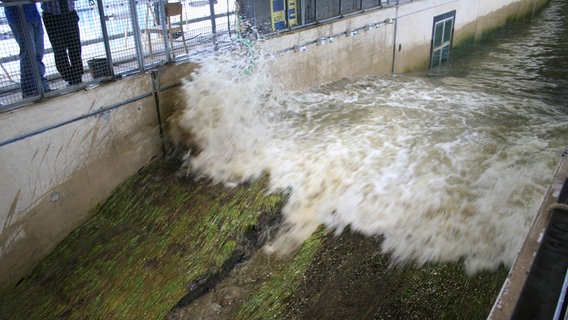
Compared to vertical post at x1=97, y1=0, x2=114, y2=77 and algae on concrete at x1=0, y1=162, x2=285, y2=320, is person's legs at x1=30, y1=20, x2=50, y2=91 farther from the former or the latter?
algae on concrete at x1=0, y1=162, x2=285, y2=320

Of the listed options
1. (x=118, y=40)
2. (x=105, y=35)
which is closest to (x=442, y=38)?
(x=118, y=40)

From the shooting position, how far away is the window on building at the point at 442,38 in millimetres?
12367

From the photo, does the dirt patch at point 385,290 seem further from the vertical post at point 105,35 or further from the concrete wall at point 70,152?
the vertical post at point 105,35

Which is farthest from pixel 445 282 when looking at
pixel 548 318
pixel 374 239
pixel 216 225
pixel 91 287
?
pixel 91 287

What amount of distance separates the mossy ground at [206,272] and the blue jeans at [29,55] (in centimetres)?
151

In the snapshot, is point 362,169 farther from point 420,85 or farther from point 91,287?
point 420,85

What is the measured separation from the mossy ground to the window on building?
873 cm

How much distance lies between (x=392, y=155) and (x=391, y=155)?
13 mm

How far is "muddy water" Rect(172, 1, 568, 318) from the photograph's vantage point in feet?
15.4

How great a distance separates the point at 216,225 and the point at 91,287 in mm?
1345

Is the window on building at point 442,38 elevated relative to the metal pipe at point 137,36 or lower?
lower

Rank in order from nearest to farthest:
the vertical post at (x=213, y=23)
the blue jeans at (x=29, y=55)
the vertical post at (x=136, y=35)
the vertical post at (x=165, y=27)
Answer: the blue jeans at (x=29, y=55)
the vertical post at (x=136, y=35)
the vertical post at (x=165, y=27)
the vertical post at (x=213, y=23)

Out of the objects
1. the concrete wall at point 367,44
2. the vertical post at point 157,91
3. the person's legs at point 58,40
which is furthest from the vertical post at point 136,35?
the concrete wall at point 367,44

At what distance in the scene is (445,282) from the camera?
12.9 ft
